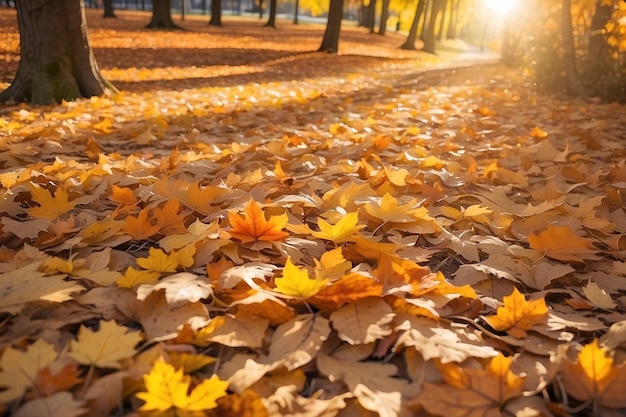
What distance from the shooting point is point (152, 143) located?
3.54m

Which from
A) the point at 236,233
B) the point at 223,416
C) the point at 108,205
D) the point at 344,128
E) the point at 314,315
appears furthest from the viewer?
the point at 344,128

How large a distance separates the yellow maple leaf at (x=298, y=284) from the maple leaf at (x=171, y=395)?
1.10 ft

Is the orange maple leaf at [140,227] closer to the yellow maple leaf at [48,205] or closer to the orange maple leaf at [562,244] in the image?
the yellow maple leaf at [48,205]

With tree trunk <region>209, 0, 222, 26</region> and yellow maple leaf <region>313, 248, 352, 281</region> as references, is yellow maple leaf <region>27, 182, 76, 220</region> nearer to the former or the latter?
yellow maple leaf <region>313, 248, 352, 281</region>

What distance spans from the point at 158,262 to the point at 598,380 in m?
1.11

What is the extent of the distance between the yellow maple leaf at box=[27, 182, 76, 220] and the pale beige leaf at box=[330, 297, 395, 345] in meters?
1.22

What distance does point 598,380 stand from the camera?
925 millimetres

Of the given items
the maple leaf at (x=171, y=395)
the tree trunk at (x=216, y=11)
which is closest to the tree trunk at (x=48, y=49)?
the maple leaf at (x=171, y=395)

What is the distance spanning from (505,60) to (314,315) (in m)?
15.8

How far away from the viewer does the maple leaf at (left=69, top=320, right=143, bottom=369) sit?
95 cm

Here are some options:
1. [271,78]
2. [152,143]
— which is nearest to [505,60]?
[271,78]

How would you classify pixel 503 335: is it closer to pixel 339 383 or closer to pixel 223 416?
pixel 339 383

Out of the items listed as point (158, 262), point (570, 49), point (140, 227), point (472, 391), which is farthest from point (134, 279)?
point (570, 49)

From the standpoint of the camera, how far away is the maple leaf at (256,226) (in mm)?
1464
